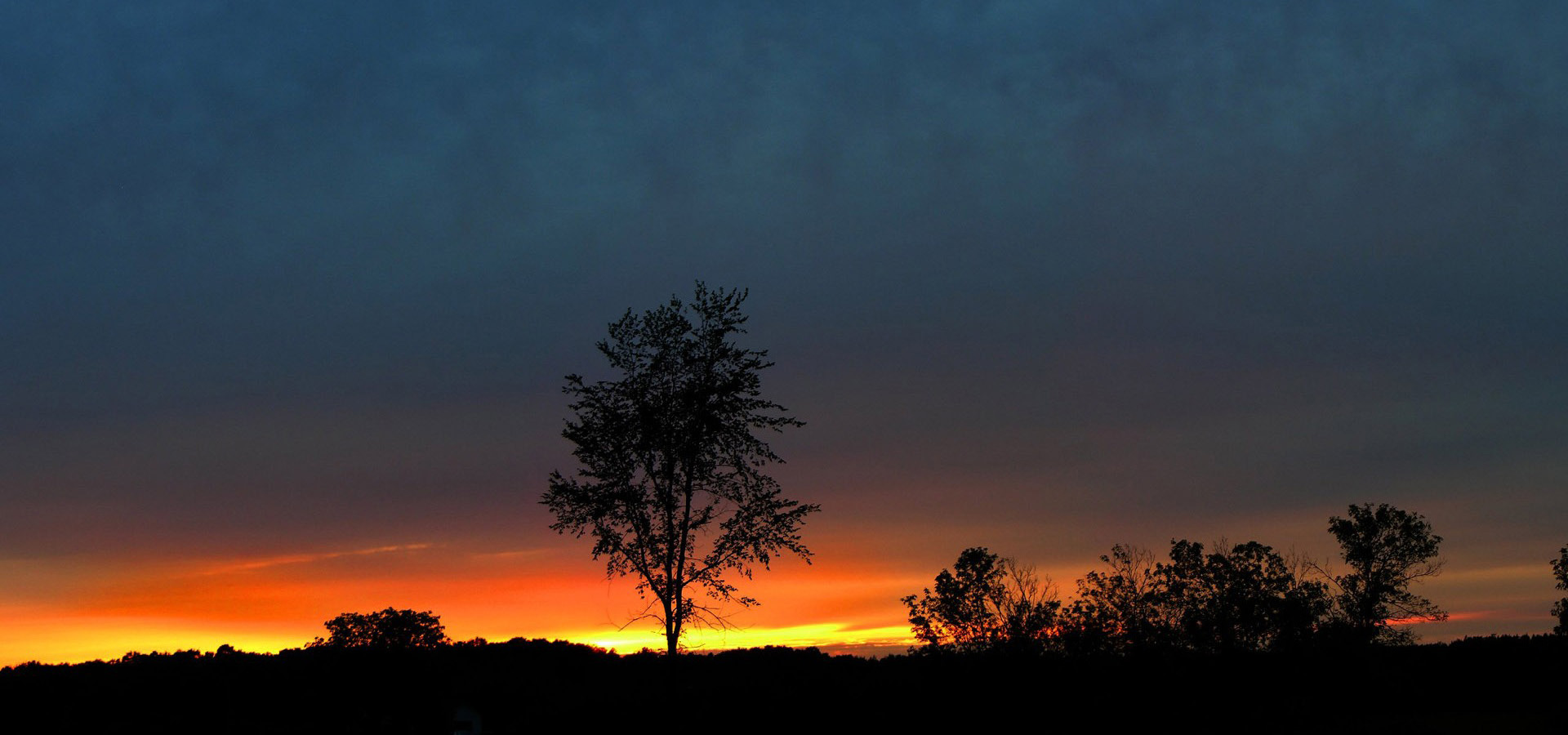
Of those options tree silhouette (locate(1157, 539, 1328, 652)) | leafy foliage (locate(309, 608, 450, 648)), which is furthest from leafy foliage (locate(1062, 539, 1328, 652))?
leafy foliage (locate(309, 608, 450, 648))

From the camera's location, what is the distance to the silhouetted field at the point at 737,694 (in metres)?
41.0

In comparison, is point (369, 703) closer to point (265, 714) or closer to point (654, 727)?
point (265, 714)

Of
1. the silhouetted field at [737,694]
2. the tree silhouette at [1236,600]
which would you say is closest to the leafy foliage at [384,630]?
the silhouetted field at [737,694]

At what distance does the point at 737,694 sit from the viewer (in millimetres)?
44094

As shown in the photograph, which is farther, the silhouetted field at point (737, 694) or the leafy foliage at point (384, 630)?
the leafy foliage at point (384, 630)

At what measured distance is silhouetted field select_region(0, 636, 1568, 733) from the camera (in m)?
41.0

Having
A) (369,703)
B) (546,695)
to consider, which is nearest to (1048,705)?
(546,695)

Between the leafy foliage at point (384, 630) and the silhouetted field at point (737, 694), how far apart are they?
34867 mm

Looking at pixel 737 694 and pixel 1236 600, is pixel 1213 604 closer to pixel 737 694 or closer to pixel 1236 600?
pixel 1236 600

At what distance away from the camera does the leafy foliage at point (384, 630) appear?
85438 millimetres

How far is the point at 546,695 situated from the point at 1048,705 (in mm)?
21838

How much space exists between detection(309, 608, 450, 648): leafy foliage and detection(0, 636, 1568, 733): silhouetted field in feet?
114

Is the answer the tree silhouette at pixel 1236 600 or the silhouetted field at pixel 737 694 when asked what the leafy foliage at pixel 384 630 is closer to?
the silhouetted field at pixel 737 694

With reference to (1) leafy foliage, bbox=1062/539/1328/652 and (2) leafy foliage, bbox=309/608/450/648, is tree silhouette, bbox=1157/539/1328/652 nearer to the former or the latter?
(1) leafy foliage, bbox=1062/539/1328/652
